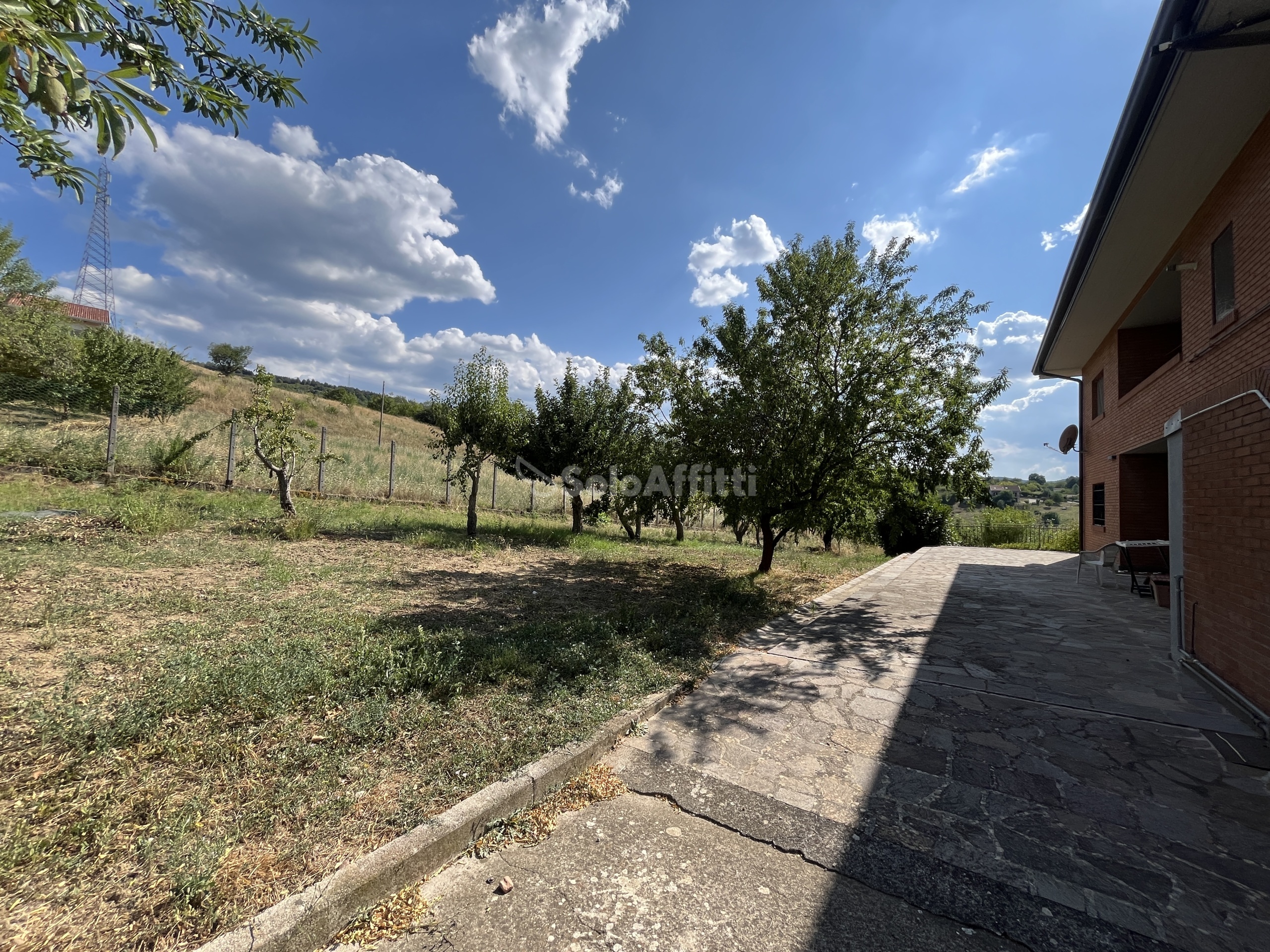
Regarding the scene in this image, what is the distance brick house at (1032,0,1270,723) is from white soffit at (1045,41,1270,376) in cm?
2

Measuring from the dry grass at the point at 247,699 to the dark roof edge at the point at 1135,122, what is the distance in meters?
5.77

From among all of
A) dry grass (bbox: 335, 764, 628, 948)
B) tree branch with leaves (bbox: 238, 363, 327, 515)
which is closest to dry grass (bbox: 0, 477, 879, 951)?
dry grass (bbox: 335, 764, 628, 948)

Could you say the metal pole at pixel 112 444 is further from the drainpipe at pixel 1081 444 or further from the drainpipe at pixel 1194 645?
the drainpipe at pixel 1081 444

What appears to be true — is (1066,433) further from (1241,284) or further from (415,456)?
(415,456)

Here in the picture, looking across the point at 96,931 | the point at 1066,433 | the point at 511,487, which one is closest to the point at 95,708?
the point at 96,931

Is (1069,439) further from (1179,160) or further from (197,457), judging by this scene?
(197,457)

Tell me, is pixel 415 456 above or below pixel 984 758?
above

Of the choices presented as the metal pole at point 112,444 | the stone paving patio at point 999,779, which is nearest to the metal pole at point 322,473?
the metal pole at point 112,444

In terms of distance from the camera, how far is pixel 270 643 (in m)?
3.61

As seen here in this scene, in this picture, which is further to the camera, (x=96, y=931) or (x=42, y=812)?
(x=42, y=812)

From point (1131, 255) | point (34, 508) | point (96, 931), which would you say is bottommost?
point (96, 931)

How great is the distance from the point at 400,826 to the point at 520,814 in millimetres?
529

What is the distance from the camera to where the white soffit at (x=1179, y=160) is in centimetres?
383

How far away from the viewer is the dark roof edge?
3.34 metres
